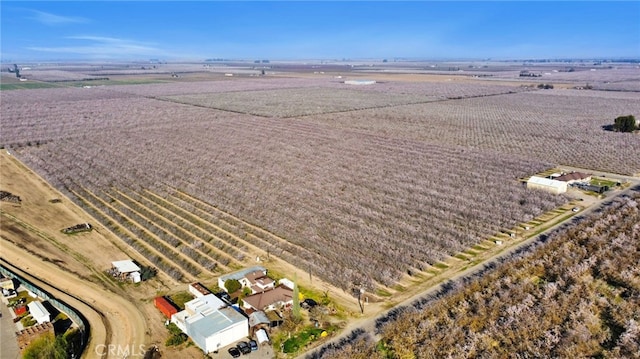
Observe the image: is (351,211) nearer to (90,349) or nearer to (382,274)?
(382,274)

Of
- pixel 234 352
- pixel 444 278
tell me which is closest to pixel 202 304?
pixel 234 352

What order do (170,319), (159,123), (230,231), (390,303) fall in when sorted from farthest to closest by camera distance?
(159,123) → (230,231) → (390,303) → (170,319)

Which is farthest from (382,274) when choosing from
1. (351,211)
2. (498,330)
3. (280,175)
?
(280,175)

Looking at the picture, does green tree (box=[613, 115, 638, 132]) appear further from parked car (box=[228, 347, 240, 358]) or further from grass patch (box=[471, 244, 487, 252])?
parked car (box=[228, 347, 240, 358])

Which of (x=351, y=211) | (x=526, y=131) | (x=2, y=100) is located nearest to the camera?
(x=351, y=211)

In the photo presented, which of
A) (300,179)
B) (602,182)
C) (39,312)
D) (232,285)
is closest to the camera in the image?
(39,312)

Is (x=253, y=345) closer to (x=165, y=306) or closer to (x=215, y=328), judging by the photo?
(x=215, y=328)

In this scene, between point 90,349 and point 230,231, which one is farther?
point 230,231
